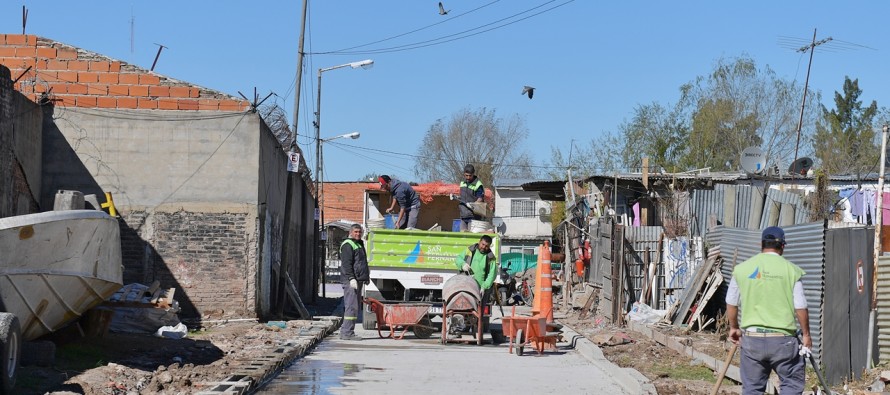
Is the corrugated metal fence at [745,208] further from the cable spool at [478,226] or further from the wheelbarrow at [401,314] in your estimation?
Result: the wheelbarrow at [401,314]

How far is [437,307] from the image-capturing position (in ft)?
58.2

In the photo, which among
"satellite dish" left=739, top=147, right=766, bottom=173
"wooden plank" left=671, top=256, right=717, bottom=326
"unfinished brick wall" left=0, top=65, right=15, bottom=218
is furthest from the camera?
"satellite dish" left=739, top=147, right=766, bottom=173

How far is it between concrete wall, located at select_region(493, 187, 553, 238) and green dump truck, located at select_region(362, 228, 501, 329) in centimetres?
4271

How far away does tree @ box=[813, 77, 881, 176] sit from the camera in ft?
156

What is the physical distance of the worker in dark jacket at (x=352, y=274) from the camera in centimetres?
1725

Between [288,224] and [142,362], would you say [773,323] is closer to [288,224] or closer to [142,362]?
[142,362]

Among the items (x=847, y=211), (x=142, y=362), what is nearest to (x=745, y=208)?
(x=847, y=211)

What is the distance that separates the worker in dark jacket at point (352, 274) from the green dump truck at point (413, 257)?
166 cm

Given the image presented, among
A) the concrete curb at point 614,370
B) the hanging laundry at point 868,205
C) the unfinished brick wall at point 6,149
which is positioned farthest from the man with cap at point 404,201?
the hanging laundry at point 868,205

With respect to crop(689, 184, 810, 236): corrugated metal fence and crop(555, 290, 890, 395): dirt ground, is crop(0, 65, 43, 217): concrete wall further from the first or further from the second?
crop(689, 184, 810, 236): corrugated metal fence

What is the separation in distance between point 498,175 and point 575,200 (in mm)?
37474

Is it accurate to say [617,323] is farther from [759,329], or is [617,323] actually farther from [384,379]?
[759,329]

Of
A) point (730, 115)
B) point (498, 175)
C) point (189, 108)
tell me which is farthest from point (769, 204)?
point (498, 175)

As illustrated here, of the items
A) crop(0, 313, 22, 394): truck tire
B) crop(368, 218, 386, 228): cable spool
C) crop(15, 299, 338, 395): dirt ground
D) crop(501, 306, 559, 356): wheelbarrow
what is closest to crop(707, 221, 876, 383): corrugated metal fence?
crop(501, 306, 559, 356): wheelbarrow
